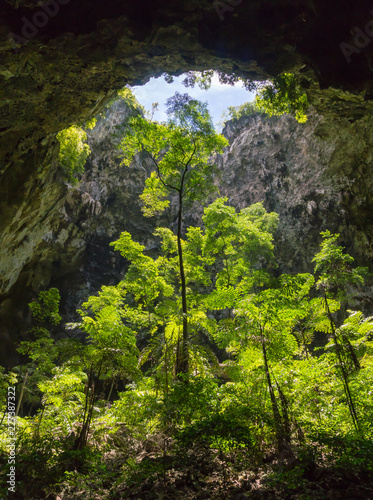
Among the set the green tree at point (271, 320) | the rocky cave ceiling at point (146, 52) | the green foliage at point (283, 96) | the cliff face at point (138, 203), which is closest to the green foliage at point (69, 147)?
the cliff face at point (138, 203)

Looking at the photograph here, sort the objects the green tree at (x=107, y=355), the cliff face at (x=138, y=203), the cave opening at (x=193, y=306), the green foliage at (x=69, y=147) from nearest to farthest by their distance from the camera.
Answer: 1. the cave opening at (x=193, y=306)
2. the green tree at (x=107, y=355)
3. the green foliage at (x=69, y=147)
4. the cliff face at (x=138, y=203)

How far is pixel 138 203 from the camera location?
82.8 ft

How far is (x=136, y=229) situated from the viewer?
25500 mm

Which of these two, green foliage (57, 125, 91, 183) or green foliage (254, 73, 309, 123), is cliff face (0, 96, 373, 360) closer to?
green foliage (57, 125, 91, 183)

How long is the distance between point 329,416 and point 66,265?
2046 cm

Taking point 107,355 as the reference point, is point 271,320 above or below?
above

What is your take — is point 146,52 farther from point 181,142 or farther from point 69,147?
point 69,147

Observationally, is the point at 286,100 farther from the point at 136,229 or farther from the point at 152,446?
the point at 136,229

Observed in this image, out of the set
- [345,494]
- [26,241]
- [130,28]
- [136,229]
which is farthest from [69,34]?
[136,229]

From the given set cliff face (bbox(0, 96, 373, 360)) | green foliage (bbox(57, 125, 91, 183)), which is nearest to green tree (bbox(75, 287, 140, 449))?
cliff face (bbox(0, 96, 373, 360))

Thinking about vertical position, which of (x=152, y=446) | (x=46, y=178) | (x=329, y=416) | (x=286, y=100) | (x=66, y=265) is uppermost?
(x=66, y=265)

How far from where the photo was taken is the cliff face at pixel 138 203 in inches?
453

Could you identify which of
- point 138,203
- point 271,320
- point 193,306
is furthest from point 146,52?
point 138,203

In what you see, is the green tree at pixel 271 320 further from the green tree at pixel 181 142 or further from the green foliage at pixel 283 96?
the green foliage at pixel 283 96
